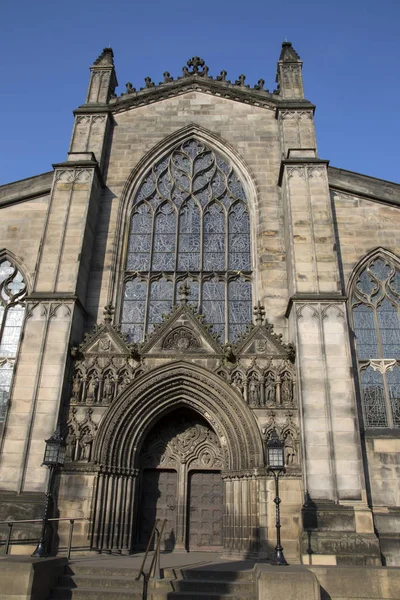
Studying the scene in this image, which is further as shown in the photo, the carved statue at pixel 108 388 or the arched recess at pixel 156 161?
the arched recess at pixel 156 161

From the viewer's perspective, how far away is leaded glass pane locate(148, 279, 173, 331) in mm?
15258

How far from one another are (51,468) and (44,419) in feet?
6.29

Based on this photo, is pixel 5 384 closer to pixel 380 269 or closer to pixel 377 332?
pixel 377 332

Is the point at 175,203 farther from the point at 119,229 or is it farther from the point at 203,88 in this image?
the point at 203,88

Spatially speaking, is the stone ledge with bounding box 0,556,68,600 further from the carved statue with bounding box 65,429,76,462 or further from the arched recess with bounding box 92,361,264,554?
the carved statue with bounding box 65,429,76,462

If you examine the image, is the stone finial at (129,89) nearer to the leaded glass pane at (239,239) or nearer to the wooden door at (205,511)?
the leaded glass pane at (239,239)

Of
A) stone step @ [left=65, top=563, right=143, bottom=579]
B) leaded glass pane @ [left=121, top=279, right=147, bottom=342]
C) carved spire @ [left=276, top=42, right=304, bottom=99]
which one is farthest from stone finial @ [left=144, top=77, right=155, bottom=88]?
stone step @ [left=65, top=563, right=143, bottom=579]

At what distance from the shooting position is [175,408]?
13.4 m

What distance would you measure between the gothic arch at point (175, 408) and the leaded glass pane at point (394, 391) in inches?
149

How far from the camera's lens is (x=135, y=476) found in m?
12.7

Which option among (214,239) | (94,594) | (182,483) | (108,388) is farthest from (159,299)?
(94,594)

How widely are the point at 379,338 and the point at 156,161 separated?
9.77 m

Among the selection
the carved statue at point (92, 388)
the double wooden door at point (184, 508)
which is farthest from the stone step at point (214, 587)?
the carved statue at point (92, 388)

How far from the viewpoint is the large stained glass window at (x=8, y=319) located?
14.1m
